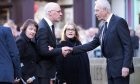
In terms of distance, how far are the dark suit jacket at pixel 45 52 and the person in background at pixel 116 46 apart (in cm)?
97

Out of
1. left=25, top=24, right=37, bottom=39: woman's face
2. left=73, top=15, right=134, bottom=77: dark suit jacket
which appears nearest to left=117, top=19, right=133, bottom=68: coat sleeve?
left=73, top=15, right=134, bottom=77: dark suit jacket

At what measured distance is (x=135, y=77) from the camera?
11562 millimetres

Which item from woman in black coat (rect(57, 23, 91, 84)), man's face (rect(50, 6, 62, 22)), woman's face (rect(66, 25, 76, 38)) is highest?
man's face (rect(50, 6, 62, 22))

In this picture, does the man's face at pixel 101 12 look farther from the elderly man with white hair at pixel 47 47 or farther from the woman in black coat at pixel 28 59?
the woman in black coat at pixel 28 59

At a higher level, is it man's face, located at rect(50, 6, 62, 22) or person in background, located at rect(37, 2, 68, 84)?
man's face, located at rect(50, 6, 62, 22)

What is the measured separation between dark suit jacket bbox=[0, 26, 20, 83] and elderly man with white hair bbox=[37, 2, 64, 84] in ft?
3.56

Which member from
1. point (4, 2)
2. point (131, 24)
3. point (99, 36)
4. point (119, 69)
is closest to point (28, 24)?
point (99, 36)

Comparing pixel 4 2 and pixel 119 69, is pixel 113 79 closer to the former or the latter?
pixel 119 69

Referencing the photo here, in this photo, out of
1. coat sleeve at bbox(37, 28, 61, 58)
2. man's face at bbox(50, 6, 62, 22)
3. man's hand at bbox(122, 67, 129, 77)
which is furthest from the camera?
man's face at bbox(50, 6, 62, 22)

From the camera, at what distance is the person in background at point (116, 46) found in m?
9.16

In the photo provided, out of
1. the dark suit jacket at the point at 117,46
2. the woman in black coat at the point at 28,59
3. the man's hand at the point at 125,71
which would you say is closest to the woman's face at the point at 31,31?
the woman in black coat at the point at 28,59

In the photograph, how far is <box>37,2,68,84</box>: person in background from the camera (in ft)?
32.4

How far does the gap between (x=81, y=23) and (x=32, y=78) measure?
49.9ft

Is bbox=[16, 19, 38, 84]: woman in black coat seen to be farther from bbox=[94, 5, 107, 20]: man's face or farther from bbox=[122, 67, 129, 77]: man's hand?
bbox=[122, 67, 129, 77]: man's hand
